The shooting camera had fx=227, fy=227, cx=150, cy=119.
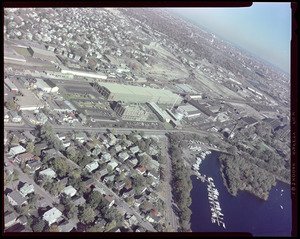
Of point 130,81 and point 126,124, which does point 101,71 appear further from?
point 126,124

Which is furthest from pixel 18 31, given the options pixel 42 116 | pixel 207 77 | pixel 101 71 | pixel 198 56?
pixel 198 56

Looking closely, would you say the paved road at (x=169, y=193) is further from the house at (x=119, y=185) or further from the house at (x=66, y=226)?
the house at (x=66, y=226)

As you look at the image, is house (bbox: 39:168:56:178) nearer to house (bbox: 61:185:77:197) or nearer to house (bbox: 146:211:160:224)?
house (bbox: 61:185:77:197)

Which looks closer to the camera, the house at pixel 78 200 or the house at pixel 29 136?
the house at pixel 78 200

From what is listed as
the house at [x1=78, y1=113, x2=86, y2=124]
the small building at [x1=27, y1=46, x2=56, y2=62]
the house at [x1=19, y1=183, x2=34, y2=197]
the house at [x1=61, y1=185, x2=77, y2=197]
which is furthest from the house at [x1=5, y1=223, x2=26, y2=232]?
the small building at [x1=27, y1=46, x2=56, y2=62]

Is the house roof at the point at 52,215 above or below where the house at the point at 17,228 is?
below


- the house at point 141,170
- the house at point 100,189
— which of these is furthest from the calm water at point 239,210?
the house at point 100,189
